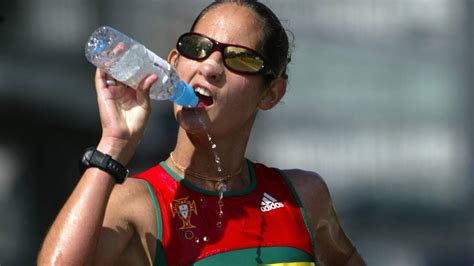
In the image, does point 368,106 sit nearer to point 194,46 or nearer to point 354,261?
point 354,261

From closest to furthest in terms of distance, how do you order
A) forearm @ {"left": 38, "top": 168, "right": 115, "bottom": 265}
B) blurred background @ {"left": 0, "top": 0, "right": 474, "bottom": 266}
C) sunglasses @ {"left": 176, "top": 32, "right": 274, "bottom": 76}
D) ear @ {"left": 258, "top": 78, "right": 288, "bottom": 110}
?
forearm @ {"left": 38, "top": 168, "right": 115, "bottom": 265} < sunglasses @ {"left": 176, "top": 32, "right": 274, "bottom": 76} < ear @ {"left": 258, "top": 78, "right": 288, "bottom": 110} < blurred background @ {"left": 0, "top": 0, "right": 474, "bottom": 266}

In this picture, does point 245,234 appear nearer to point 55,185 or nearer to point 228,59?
point 228,59

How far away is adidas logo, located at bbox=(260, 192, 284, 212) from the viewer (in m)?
2.81

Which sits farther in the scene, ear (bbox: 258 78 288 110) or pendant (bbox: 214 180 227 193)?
ear (bbox: 258 78 288 110)

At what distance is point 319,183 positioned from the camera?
308 cm

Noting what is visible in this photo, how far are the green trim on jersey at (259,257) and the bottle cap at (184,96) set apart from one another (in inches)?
16.8

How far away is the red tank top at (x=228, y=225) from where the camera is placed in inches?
100

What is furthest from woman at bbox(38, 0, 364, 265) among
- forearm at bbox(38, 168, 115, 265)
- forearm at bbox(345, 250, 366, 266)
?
forearm at bbox(345, 250, 366, 266)

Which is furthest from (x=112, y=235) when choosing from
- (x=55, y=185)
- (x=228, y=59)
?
(x=55, y=185)

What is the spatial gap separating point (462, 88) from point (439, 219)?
2.35ft

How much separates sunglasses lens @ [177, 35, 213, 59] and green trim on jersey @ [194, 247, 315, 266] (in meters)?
0.57

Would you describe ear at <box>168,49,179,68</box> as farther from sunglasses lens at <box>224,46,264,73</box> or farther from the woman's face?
sunglasses lens at <box>224,46,264,73</box>

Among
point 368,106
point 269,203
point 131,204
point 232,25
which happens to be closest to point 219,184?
point 269,203

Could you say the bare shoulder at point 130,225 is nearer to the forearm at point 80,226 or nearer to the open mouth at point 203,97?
the forearm at point 80,226
